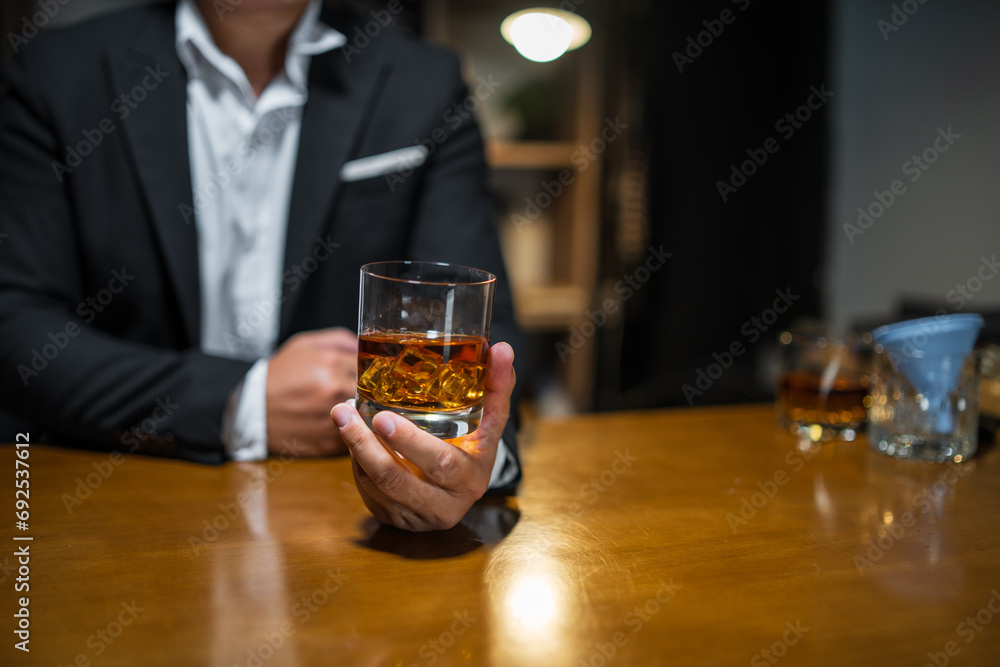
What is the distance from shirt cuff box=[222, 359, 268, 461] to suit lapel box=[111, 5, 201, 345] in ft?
1.13

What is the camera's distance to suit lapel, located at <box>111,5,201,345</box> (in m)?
1.18

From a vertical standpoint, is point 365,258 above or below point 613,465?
above

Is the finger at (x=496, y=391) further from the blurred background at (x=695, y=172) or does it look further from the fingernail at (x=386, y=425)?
the blurred background at (x=695, y=172)

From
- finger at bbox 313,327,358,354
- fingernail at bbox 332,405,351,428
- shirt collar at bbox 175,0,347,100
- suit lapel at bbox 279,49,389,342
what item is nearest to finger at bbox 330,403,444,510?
fingernail at bbox 332,405,351,428

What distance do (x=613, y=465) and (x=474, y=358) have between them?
1.24 feet

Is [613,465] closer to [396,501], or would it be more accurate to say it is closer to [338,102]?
[396,501]

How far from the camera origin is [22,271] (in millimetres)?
1117

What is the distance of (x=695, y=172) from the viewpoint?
2854 mm

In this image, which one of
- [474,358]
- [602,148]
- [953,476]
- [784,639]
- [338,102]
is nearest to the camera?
[784,639]

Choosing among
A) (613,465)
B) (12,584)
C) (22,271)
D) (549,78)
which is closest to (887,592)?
(613,465)

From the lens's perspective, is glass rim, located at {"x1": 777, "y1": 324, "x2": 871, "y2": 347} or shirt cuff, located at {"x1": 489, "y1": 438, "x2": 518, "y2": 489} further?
glass rim, located at {"x1": 777, "y1": 324, "x2": 871, "y2": 347}

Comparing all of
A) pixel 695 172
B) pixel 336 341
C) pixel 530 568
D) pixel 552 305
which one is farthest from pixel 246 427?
pixel 695 172

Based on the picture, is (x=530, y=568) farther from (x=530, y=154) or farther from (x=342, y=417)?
(x=530, y=154)

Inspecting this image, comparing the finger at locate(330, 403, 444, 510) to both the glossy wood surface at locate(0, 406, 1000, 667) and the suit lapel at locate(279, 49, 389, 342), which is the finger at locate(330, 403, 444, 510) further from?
the suit lapel at locate(279, 49, 389, 342)
